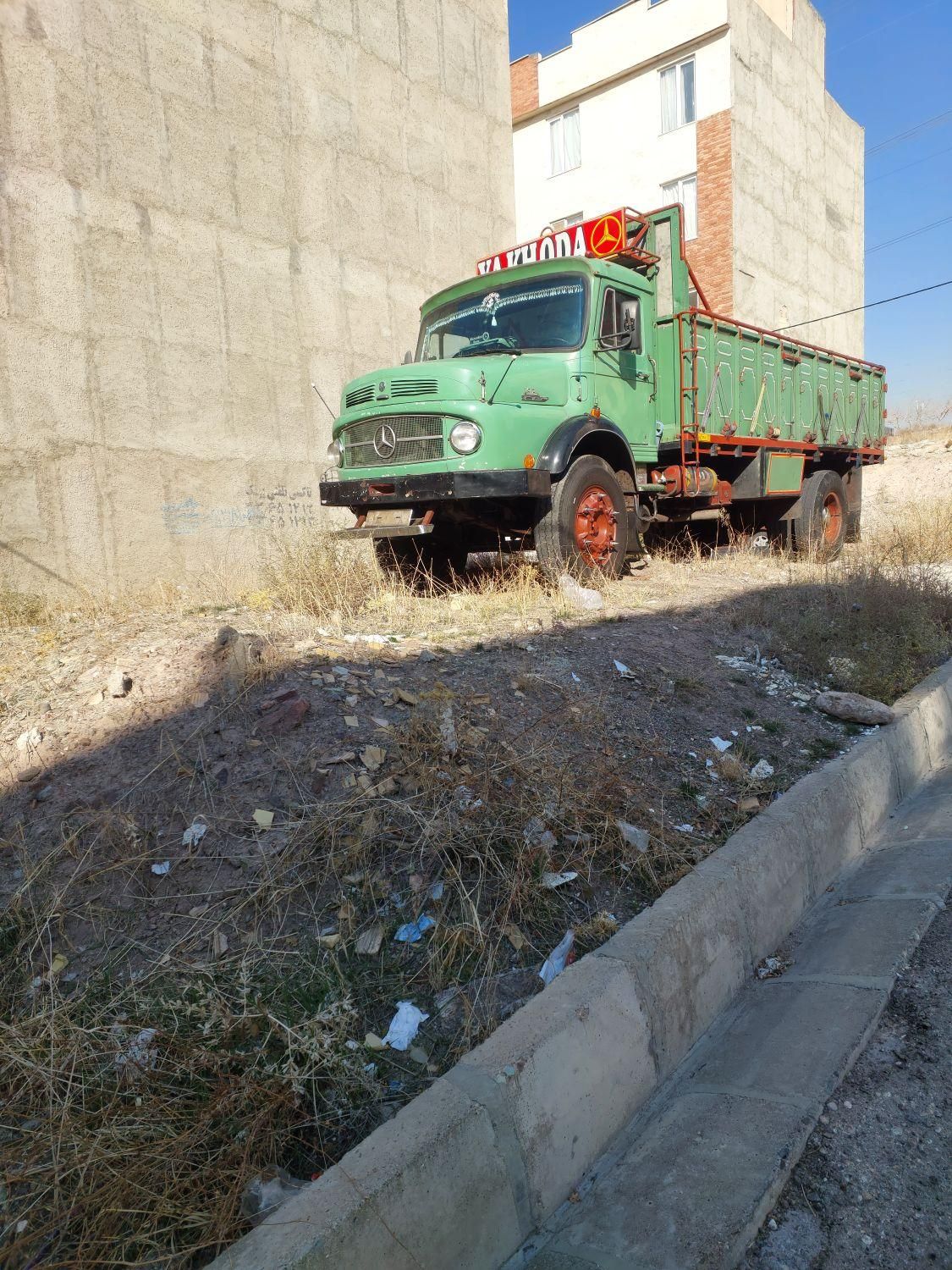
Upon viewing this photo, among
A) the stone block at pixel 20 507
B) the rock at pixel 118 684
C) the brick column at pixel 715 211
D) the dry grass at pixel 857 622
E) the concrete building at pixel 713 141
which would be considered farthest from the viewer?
the concrete building at pixel 713 141

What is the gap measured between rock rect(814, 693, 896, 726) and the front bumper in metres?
2.45

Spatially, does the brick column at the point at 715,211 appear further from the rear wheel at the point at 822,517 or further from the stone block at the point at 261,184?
the stone block at the point at 261,184

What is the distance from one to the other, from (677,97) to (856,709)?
21068 mm

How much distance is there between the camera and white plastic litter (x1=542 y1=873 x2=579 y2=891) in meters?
2.79

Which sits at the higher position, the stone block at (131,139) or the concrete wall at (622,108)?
the concrete wall at (622,108)

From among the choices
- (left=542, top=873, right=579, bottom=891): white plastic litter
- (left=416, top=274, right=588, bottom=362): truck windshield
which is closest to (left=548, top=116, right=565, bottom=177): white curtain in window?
(left=416, top=274, right=588, bottom=362): truck windshield

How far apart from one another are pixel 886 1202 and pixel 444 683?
2.55 meters

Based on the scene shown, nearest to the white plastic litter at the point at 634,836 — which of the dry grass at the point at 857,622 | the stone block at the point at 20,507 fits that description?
the dry grass at the point at 857,622

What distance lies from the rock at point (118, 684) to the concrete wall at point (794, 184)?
19.3 m

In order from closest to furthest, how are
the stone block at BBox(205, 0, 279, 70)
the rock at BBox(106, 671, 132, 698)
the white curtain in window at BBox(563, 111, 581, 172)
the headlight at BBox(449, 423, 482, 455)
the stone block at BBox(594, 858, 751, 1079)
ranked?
the stone block at BBox(594, 858, 751, 1079)
the rock at BBox(106, 671, 132, 698)
the headlight at BBox(449, 423, 482, 455)
the stone block at BBox(205, 0, 279, 70)
the white curtain in window at BBox(563, 111, 581, 172)

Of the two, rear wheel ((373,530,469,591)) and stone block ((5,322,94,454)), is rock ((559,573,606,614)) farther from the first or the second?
stone block ((5,322,94,454))

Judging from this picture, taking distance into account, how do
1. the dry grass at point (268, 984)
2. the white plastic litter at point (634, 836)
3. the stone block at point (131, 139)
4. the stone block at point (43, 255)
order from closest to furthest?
the dry grass at point (268, 984)
the white plastic litter at point (634, 836)
the stone block at point (43, 255)
the stone block at point (131, 139)

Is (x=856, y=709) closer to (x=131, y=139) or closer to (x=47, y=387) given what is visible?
(x=47, y=387)

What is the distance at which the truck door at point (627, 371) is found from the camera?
6.99 m
